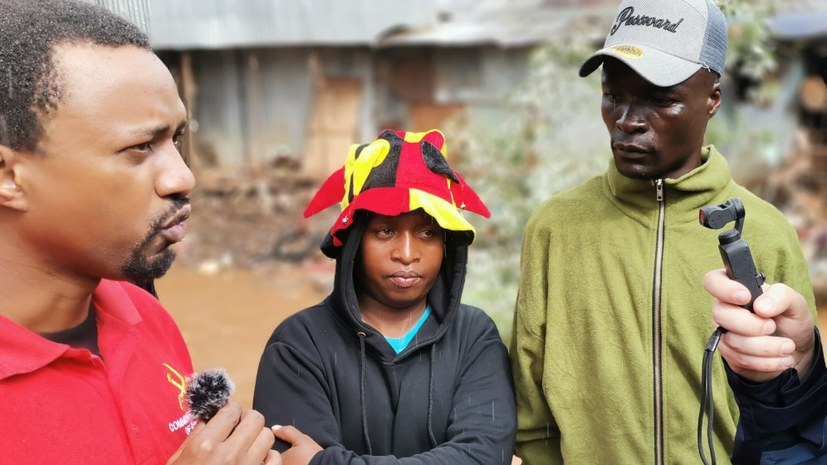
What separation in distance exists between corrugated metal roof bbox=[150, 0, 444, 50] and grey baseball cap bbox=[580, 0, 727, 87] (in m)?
12.5

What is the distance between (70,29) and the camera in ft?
5.45

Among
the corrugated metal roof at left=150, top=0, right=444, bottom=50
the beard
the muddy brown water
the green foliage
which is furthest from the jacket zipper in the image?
the corrugated metal roof at left=150, top=0, right=444, bottom=50

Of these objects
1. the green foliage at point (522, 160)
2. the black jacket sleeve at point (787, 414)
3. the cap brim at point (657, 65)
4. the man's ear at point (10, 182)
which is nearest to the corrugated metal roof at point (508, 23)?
the green foliage at point (522, 160)

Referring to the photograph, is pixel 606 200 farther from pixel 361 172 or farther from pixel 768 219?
pixel 361 172

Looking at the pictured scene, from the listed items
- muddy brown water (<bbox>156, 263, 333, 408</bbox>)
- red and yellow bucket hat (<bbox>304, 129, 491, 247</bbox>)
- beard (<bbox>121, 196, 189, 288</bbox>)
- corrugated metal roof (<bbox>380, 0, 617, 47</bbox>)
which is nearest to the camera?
beard (<bbox>121, 196, 189, 288</bbox>)

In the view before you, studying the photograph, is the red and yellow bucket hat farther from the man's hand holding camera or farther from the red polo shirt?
the man's hand holding camera

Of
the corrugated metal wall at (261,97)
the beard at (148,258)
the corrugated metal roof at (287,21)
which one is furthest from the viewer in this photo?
the corrugated metal wall at (261,97)

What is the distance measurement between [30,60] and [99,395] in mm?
736

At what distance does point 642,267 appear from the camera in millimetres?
2424

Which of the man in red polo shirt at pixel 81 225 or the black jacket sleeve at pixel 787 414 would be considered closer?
the man in red polo shirt at pixel 81 225

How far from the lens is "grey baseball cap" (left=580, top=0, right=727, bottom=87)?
2.25 meters

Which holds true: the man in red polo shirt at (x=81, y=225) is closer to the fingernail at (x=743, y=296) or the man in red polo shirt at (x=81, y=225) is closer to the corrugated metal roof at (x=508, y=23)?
the fingernail at (x=743, y=296)

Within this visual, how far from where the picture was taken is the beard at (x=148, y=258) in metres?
1.76

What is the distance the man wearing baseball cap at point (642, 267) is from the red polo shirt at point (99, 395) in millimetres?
1206
